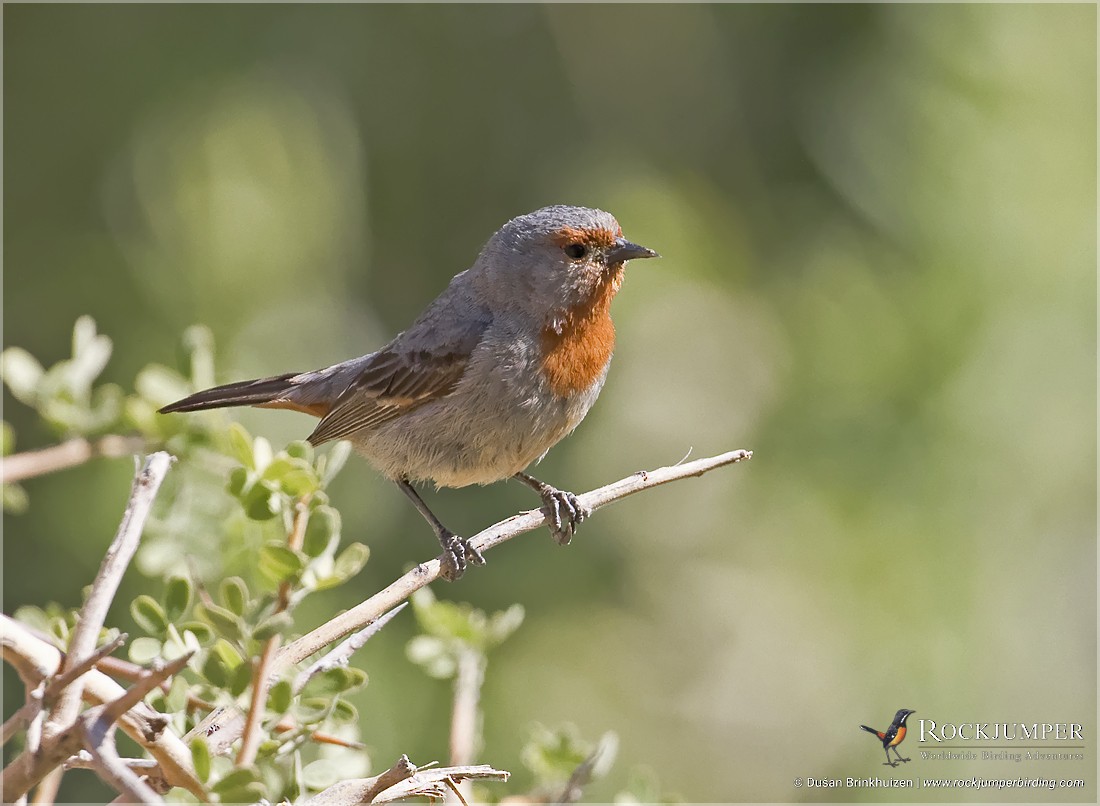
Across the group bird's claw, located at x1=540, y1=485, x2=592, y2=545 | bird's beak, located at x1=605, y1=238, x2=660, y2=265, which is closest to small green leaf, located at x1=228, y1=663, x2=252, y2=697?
bird's claw, located at x1=540, y1=485, x2=592, y2=545

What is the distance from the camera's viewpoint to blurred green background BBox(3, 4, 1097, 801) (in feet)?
16.0

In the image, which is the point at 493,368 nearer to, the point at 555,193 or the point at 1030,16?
the point at 555,193

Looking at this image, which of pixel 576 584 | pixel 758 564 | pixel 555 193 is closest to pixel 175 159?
pixel 555 193

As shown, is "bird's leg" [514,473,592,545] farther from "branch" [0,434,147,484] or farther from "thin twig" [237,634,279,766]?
"thin twig" [237,634,279,766]

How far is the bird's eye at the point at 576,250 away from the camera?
4191 mm

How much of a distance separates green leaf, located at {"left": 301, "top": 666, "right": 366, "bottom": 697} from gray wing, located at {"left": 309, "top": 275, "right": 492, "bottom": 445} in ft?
9.10

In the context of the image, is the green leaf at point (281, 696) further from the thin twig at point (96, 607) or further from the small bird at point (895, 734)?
the small bird at point (895, 734)

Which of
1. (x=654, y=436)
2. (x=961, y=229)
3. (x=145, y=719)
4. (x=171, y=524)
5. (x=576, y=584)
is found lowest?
(x=145, y=719)

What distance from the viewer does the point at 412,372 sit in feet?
14.1

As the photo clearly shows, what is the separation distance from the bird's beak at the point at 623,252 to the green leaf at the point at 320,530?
110 inches

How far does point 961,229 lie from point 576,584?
2436 mm

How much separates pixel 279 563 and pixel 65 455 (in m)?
0.77

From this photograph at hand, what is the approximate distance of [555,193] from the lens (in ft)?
20.8

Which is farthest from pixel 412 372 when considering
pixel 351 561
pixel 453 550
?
pixel 351 561
